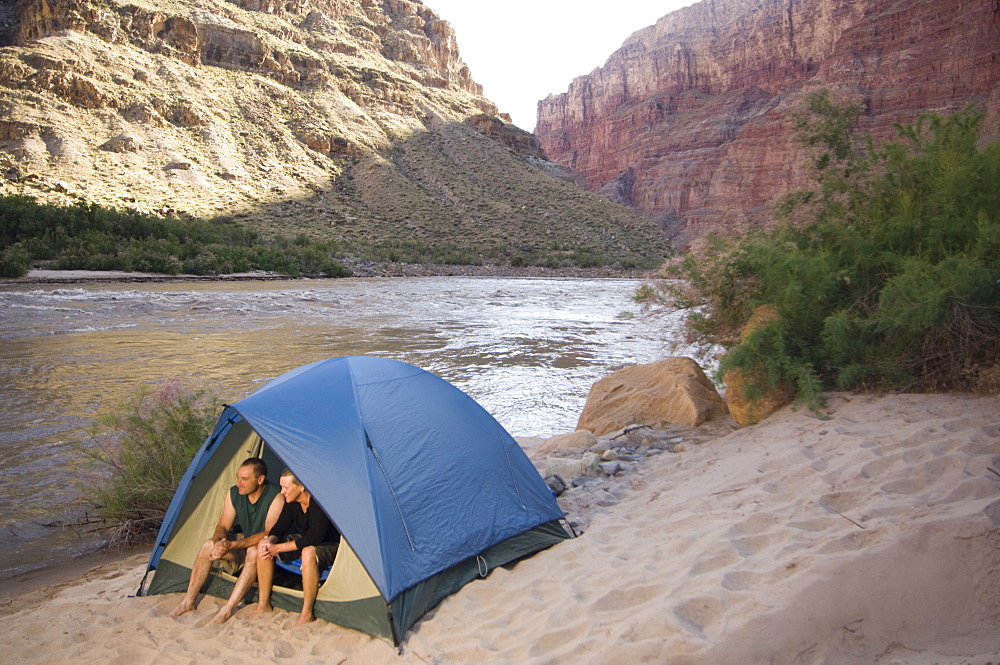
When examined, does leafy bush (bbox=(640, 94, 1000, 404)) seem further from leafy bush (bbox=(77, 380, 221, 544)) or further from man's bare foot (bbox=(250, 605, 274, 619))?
leafy bush (bbox=(77, 380, 221, 544))

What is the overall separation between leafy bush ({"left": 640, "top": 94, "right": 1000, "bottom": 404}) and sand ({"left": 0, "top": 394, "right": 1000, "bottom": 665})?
1.65 feet

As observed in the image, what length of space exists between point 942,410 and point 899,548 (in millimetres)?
2115

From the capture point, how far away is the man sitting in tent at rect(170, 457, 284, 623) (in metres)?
3.98

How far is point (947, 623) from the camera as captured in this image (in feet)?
8.55

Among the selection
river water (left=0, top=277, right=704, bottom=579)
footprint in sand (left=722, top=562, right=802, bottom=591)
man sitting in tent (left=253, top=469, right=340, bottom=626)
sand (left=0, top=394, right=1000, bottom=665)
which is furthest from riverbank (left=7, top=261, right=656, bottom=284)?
footprint in sand (left=722, top=562, right=802, bottom=591)

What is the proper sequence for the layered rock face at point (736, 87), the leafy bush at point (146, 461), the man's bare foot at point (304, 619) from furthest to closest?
the layered rock face at point (736, 87) < the leafy bush at point (146, 461) < the man's bare foot at point (304, 619)

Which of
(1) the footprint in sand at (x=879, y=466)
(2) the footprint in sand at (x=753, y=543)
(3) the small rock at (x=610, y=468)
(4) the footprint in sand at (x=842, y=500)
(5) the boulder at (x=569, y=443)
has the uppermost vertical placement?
(1) the footprint in sand at (x=879, y=466)

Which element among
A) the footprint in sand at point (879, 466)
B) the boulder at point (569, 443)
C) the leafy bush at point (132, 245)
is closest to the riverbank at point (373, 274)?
the leafy bush at point (132, 245)

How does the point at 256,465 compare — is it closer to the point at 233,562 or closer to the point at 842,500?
the point at 233,562

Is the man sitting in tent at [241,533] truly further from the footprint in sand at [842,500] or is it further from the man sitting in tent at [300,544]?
the footprint in sand at [842,500]

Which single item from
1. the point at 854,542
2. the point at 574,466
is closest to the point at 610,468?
the point at 574,466

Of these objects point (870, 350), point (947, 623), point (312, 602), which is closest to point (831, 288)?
point (870, 350)

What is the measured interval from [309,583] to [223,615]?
23.6 inches

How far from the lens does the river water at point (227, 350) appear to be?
6270 millimetres
